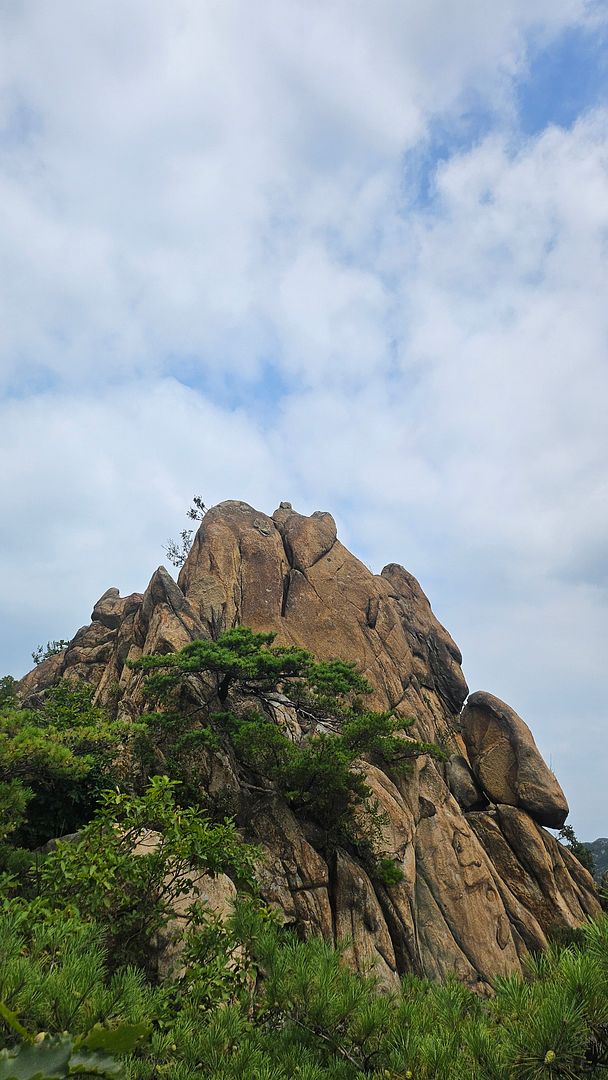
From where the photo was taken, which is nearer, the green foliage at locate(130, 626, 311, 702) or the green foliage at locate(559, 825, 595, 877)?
the green foliage at locate(130, 626, 311, 702)

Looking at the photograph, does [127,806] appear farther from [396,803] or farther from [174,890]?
[396,803]

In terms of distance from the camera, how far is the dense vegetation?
2.90 m

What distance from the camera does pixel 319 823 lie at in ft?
48.2

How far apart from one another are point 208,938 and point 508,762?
20.2m

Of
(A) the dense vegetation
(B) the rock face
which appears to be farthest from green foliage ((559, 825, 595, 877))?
(A) the dense vegetation

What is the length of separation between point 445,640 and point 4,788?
82.7 feet

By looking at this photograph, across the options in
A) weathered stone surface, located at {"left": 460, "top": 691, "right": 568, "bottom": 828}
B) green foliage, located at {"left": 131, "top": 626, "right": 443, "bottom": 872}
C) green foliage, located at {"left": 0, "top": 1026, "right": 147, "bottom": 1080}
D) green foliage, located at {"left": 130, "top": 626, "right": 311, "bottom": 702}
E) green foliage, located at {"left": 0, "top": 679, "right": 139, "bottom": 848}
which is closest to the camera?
green foliage, located at {"left": 0, "top": 1026, "right": 147, "bottom": 1080}

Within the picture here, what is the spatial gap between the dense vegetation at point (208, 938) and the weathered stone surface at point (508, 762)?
9.08m

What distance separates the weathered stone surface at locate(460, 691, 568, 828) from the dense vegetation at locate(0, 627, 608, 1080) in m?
9.08

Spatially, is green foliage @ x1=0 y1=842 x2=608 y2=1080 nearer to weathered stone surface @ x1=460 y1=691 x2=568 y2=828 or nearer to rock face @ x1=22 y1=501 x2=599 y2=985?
rock face @ x1=22 y1=501 x2=599 y2=985

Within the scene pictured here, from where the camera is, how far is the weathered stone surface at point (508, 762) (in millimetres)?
23000

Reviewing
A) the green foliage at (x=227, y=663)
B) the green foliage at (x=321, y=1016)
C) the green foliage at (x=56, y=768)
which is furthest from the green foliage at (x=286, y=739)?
the green foliage at (x=321, y=1016)

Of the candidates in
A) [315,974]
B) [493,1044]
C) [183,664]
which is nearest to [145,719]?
[183,664]

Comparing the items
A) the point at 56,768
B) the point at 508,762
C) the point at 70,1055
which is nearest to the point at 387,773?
the point at 508,762
